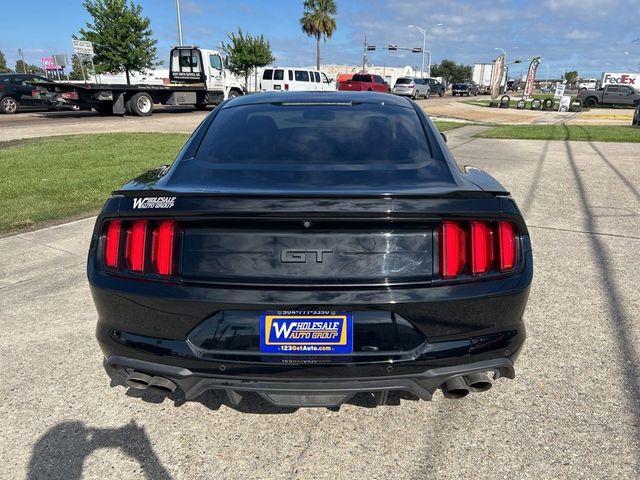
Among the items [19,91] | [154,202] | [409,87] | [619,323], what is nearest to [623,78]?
[409,87]

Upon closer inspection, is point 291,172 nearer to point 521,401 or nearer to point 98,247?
point 98,247

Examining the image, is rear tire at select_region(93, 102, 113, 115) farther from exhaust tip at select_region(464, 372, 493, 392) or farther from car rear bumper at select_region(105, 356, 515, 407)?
exhaust tip at select_region(464, 372, 493, 392)

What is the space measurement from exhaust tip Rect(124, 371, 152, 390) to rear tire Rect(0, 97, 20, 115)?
81.6ft

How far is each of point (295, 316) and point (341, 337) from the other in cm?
21

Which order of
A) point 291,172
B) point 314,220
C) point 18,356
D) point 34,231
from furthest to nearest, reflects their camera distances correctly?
point 34,231
point 18,356
point 291,172
point 314,220

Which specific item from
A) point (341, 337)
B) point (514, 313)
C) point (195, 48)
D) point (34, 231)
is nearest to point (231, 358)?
point (341, 337)

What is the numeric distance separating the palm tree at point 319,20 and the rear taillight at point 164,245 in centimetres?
6645

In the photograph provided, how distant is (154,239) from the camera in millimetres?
2131

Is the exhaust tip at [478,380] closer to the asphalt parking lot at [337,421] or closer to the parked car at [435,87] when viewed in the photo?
the asphalt parking lot at [337,421]

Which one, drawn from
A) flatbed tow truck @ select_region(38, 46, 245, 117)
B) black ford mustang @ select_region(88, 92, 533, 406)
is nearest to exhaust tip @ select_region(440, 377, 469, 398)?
black ford mustang @ select_region(88, 92, 533, 406)

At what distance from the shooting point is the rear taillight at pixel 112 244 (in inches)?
86.4

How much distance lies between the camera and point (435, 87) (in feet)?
180

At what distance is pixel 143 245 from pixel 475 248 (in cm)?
142

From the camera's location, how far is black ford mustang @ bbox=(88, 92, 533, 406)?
6.63 ft
